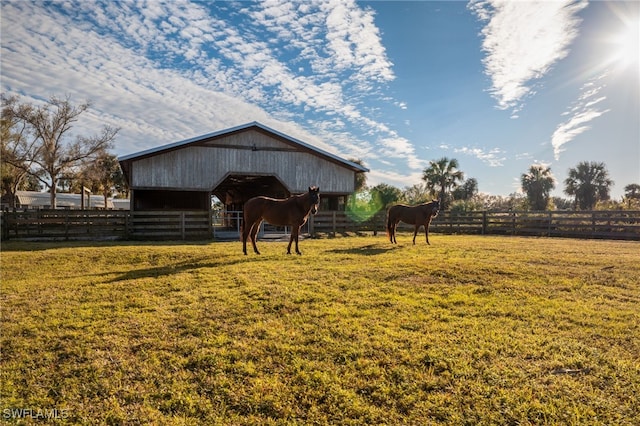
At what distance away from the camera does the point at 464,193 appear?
136 feet

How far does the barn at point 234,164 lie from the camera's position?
54.3 feet

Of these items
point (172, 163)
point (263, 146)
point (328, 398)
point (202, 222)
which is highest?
point (263, 146)

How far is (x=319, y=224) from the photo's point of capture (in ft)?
57.2

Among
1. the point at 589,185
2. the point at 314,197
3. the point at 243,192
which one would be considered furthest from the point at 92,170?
the point at 589,185

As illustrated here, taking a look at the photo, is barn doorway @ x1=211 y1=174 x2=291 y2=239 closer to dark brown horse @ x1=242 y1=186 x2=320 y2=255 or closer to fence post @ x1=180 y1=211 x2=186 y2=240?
fence post @ x1=180 y1=211 x2=186 y2=240

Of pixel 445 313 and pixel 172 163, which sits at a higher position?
pixel 172 163

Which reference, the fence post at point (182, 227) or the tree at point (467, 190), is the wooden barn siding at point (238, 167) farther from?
the tree at point (467, 190)

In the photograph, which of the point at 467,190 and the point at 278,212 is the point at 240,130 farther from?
the point at 467,190

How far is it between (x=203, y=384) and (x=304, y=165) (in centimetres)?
1679

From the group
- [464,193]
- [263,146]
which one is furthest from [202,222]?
[464,193]

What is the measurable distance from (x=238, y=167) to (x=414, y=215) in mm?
9612

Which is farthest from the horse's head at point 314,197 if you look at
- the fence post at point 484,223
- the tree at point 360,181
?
the tree at point 360,181

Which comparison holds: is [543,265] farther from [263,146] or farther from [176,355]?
[263,146]

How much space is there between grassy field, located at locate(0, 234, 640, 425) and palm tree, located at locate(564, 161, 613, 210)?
1564 inches
